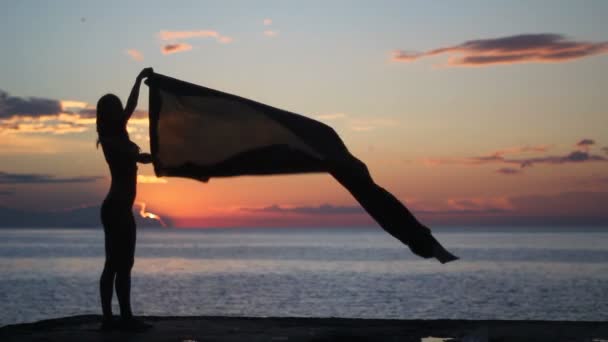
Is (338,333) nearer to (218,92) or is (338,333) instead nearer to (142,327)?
(142,327)

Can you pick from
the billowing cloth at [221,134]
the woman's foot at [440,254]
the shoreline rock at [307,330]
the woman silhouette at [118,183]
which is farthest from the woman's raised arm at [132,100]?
the woman's foot at [440,254]

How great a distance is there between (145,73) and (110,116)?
663 mm

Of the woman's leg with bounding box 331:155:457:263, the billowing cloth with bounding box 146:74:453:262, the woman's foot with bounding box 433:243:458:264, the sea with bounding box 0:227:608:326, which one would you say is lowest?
the sea with bounding box 0:227:608:326

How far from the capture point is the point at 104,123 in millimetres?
9094

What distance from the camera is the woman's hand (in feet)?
30.3

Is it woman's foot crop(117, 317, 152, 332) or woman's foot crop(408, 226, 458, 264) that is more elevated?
woman's foot crop(408, 226, 458, 264)

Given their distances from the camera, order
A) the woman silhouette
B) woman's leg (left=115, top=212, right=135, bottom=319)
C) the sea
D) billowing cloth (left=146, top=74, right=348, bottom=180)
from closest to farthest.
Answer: the woman silhouette
woman's leg (left=115, top=212, right=135, bottom=319)
billowing cloth (left=146, top=74, right=348, bottom=180)
the sea

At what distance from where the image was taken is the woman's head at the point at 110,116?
9039 mm

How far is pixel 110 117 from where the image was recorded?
9.05 meters

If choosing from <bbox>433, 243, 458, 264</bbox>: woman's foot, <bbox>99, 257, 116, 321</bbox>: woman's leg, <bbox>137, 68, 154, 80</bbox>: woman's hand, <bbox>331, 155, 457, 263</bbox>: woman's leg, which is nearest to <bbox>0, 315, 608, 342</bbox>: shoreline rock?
<bbox>99, 257, 116, 321</bbox>: woman's leg

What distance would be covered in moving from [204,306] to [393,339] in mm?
30505

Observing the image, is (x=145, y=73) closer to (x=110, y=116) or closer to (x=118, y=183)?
(x=110, y=116)

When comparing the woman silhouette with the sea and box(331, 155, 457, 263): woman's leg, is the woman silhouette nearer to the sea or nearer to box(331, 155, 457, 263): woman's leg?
box(331, 155, 457, 263): woman's leg

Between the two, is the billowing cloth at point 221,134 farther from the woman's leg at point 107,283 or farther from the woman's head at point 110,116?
the woman's leg at point 107,283
